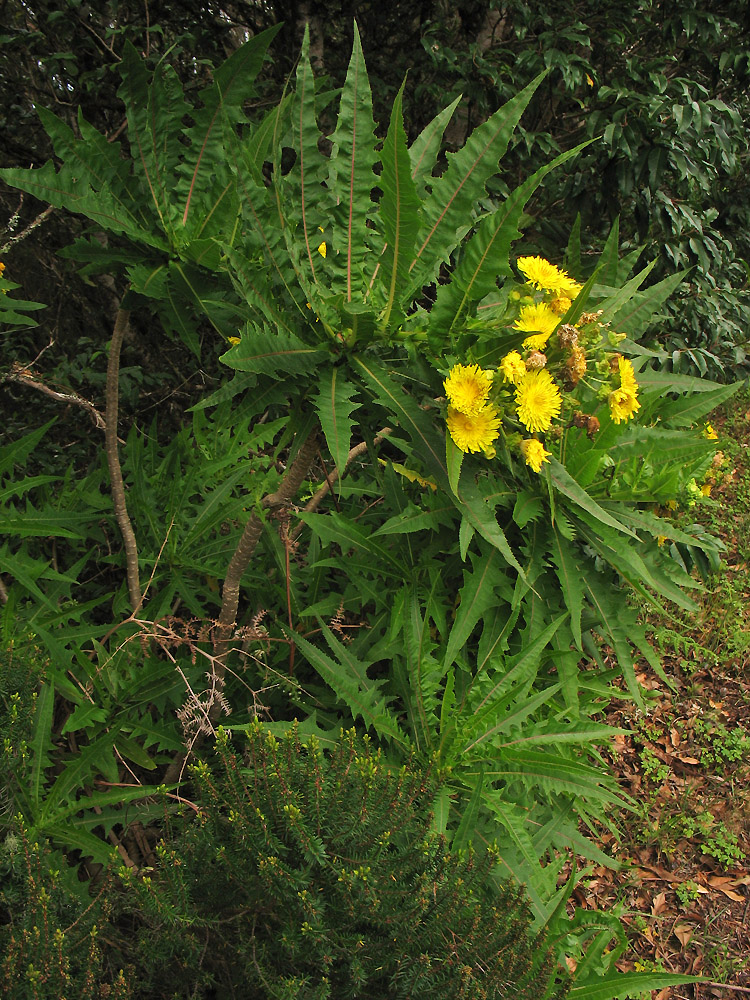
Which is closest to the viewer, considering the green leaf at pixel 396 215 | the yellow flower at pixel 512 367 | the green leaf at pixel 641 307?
the green leaf at pixel 396 215

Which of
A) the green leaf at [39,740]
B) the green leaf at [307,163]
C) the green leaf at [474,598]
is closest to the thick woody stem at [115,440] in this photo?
the green leaf at [39,740]

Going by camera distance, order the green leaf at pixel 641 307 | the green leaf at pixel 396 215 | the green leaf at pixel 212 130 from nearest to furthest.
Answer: the green leaf at pixel 396 215, the green leaf at pixel 212 130, the green leaf at pixel 641 307

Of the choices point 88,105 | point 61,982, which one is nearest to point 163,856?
point 61,982

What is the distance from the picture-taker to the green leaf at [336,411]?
109cm

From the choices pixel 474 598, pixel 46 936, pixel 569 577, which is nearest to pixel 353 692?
pixel 474 598

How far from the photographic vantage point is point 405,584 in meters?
2.08

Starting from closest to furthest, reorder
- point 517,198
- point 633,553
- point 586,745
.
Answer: point 517,198, point 633,553, point 586,745

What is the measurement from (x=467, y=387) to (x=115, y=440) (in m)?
1.10

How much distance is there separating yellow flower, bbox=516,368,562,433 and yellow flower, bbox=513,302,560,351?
5cm

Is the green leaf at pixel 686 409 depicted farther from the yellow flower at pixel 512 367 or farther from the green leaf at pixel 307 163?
the green leaf at pixel 307 163

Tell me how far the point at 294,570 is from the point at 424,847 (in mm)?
1311

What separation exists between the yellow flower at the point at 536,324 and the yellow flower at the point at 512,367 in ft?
0.20

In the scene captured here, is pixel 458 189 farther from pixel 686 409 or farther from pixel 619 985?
pixel 619 985

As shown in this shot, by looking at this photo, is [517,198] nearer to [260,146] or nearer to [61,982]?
[260,146]
